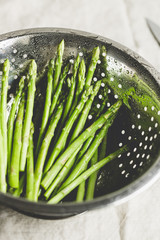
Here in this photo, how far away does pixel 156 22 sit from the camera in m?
1.52

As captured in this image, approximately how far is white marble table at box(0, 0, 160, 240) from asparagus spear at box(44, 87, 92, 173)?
16cm

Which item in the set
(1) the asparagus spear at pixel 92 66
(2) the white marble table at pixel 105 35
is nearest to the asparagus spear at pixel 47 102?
(1) the asparagus spear at pixel 92 66

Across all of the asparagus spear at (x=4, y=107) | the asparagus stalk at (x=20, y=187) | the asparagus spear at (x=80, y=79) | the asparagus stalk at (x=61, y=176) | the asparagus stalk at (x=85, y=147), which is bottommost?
the asparagus stalk at (x=20, y=187)

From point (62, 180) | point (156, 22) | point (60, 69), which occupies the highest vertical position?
point (156, 22)

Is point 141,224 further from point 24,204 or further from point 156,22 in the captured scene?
point 156,22

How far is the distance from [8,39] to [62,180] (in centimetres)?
42

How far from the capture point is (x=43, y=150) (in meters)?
0.89

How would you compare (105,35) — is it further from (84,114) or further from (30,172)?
(30,172)

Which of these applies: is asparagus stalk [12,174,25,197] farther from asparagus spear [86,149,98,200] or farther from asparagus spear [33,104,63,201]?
asparagus spear [86,149,98,200]

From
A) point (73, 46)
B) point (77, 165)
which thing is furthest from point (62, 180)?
point (73, 46)

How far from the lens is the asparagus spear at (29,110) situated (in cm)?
88

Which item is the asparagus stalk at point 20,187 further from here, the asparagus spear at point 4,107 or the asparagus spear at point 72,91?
the asparagus spear at point 72,91

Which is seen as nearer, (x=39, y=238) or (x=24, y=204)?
(x=24, y=204)

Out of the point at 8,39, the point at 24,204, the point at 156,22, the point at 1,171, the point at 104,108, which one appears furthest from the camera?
the point at 156,22
